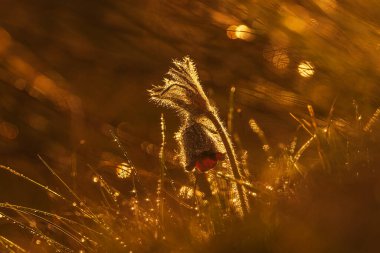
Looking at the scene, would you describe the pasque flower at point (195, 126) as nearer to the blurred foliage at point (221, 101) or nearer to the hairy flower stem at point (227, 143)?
the hairy flower stem at point (227, 143)

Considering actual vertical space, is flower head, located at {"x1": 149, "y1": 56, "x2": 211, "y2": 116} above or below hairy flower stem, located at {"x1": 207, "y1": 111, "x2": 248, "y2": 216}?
above

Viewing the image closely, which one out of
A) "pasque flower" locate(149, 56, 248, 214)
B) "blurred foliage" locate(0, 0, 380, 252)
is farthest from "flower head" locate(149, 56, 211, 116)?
"blurred foliage" locate(0, 0, 380, 252)

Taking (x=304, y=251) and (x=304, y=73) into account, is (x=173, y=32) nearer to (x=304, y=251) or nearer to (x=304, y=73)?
(x=304, y=73)

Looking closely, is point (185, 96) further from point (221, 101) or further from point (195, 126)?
point (221, 101)

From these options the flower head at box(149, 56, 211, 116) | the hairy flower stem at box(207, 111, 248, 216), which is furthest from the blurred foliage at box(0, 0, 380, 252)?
the flower head at box(149, 56, 211, 116)

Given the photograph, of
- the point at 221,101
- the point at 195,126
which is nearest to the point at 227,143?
the point at 195,126

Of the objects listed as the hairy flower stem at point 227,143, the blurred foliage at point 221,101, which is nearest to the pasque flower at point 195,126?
the hairy flower stem at point 227,143

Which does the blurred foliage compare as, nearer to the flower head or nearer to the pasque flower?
the pasque flower

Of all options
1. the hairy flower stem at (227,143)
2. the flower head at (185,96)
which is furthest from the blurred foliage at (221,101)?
the flower head at (185,96)

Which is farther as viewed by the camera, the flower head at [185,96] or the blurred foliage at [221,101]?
the flower head at [185,96]

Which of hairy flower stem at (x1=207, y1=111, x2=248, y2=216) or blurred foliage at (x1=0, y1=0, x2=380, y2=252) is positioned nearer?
blurred foliage at (x1=0, y1=0, x2=380, y2=252)

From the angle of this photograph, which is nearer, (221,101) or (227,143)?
(227,143)

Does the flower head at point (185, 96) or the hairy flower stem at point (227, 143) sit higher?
the flower head at point (185, 96)
